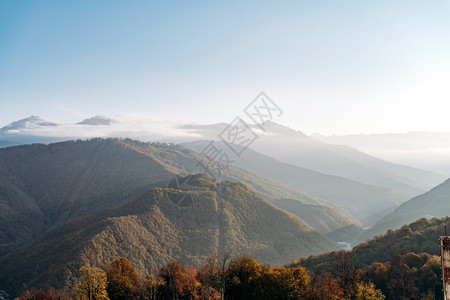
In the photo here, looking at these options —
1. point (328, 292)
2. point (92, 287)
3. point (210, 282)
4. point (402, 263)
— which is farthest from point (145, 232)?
point (402, 263)

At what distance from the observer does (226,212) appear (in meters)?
129

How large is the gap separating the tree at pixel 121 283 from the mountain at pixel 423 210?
134 metres

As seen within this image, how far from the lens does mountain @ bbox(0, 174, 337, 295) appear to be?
9050 centimetres

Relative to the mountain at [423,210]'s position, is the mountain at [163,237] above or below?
above

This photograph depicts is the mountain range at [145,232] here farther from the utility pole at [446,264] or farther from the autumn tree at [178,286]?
the utility pole at [446,264]

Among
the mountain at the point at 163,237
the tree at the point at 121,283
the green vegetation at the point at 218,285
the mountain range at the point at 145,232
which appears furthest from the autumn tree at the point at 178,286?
the mountain range at the point at 145,232

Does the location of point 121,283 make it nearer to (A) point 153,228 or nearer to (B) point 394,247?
(B) point 394,247

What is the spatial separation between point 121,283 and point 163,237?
2427 inches

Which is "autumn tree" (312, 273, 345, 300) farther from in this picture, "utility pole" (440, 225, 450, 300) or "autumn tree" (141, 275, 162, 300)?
"utility pole" (440, 225, 450, 300)

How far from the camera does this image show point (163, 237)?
4301 inches

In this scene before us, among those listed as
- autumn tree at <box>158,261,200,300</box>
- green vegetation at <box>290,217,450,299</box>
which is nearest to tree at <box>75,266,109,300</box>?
autumn tree at <box>158,261,200,300</box>

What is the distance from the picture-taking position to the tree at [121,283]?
1868 inches

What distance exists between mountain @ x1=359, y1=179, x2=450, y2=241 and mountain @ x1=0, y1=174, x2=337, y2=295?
4546 cm

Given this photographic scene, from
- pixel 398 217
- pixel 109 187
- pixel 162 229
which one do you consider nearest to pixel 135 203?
pixel 162 229
